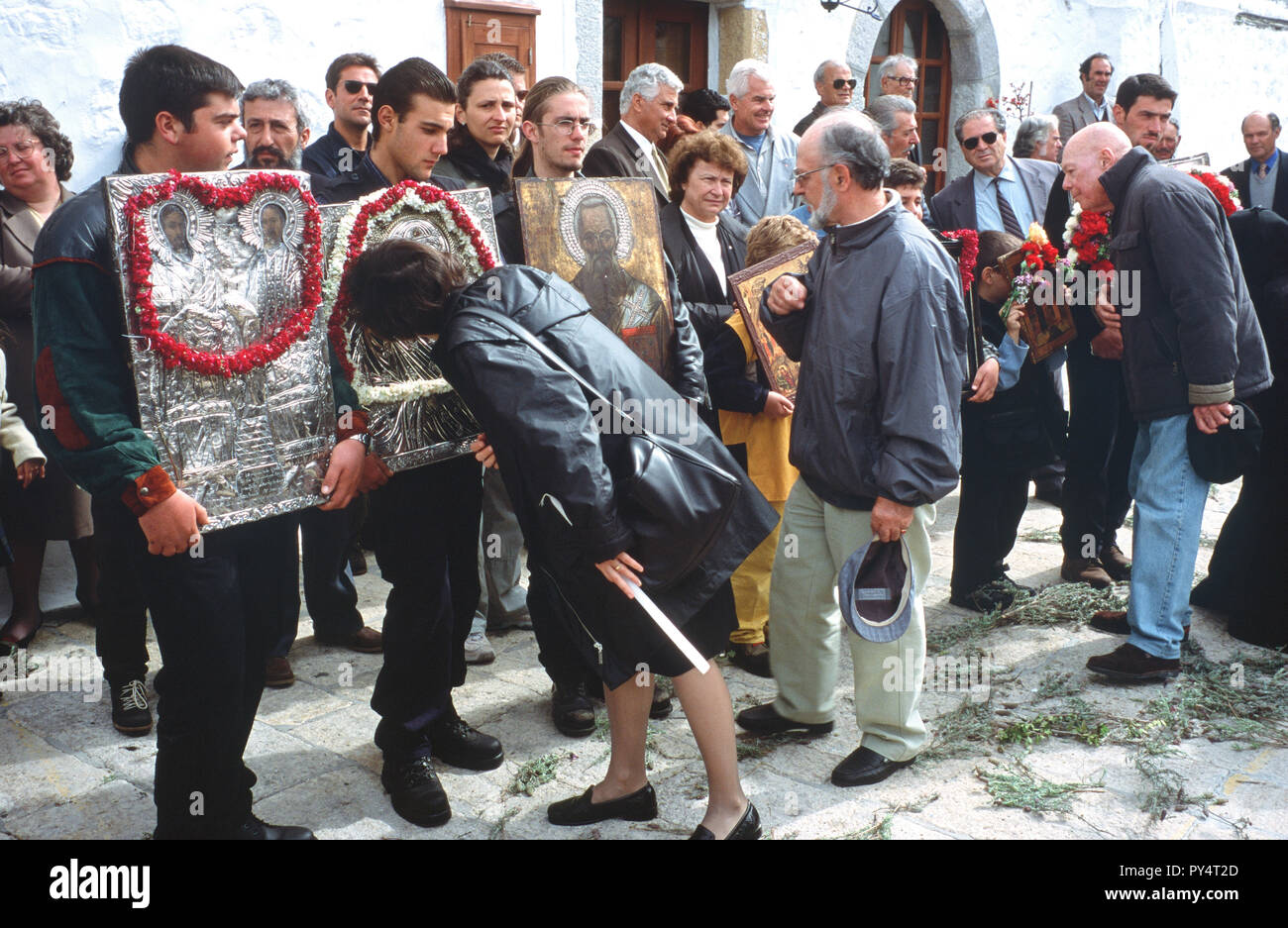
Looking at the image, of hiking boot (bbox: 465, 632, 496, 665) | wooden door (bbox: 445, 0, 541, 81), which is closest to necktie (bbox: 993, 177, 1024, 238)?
wooden door (bbox: 445, 0, 541, 81)

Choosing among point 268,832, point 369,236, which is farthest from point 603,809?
point 369,236

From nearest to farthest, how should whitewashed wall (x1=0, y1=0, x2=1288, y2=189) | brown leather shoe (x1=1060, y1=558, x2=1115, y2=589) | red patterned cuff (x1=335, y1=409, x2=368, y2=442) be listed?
red patterned cuff (x1=335, y1=409, x2=368, y2=442) → brown leather shoe (x1=1060, y1=558, x2=1115, y2=589) → whitewashed wall (x1=0, y1=0, x2=1288, y2=189)

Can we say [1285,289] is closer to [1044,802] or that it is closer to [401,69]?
[1044,802]

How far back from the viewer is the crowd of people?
2.95 metres

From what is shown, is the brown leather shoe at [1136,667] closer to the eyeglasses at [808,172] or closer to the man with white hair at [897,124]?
the eyeglasses at [808,172]

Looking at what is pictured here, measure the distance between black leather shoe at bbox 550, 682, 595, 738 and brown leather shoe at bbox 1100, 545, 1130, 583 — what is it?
3057 millimetres

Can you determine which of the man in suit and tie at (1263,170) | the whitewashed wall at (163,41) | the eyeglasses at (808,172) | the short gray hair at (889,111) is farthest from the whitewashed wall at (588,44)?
the eyeglasses at (808,172)

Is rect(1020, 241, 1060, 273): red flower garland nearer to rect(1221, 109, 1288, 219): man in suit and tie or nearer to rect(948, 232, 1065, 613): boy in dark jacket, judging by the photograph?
rect(948, 232, 1065, 613): boy in dark jacket

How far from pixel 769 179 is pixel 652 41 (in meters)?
3.36

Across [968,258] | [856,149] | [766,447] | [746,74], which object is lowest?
[766,447]

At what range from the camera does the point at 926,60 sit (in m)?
11.8

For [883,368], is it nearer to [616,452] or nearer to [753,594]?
[616,452]

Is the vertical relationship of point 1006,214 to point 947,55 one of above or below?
below
